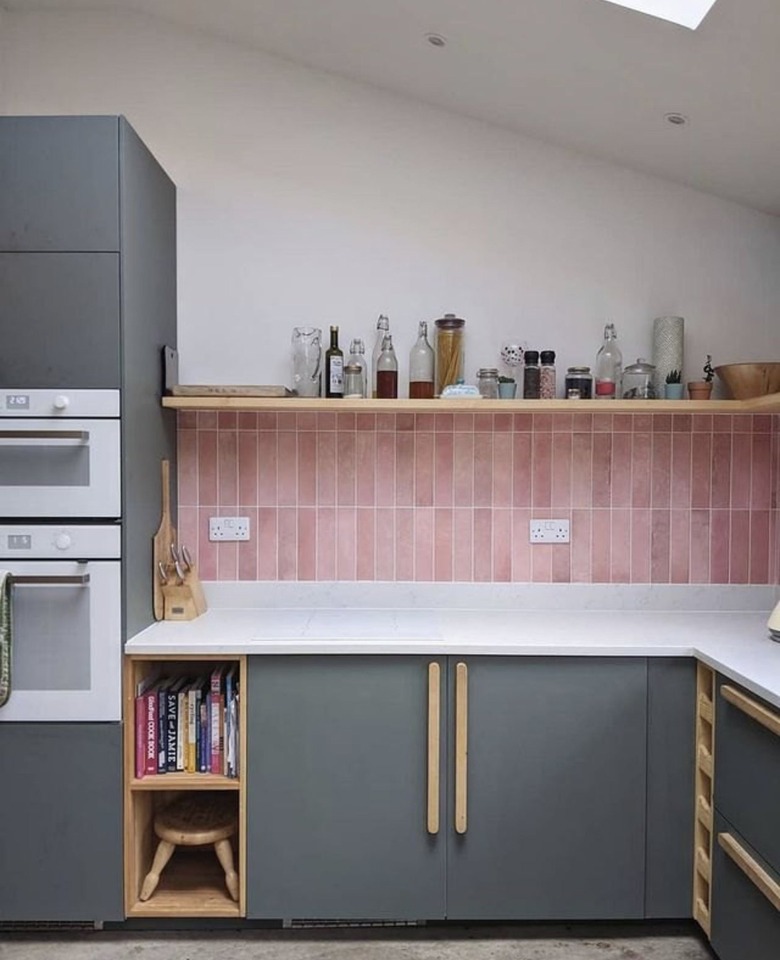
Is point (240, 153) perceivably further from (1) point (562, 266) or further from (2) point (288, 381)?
(1) point (562, 266)

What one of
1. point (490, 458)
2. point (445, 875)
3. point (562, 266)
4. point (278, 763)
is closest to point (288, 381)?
point (490, 458)

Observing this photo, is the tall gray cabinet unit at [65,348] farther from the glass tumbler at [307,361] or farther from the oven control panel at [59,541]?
the glass tumbler at [307,361]

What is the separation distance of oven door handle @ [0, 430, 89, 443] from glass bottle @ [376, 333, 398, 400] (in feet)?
3.11

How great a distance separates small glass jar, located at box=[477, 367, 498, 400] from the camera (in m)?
2.43

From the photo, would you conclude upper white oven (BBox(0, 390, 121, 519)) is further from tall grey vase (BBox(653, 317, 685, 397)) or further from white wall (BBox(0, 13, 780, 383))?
tall grey vase (BBox(653, 317, 685, 397))

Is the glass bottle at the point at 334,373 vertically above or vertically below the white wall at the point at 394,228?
below

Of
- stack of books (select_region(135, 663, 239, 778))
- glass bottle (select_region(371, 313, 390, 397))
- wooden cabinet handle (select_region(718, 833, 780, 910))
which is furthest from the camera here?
glass bottle (select_region(371, 313, 390, 397))

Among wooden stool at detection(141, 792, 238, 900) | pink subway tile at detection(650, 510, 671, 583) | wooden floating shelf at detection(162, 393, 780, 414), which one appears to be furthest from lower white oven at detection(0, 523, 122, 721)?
pink subway tile at detection(650, 510, 671, 583)

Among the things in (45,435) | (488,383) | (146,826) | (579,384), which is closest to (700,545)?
(579,384)

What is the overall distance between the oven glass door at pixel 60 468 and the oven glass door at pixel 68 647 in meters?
0.16

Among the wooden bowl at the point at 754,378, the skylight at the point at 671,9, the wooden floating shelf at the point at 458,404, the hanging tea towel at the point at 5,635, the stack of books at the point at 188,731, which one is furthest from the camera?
the wooden bowl at the point at 754,378

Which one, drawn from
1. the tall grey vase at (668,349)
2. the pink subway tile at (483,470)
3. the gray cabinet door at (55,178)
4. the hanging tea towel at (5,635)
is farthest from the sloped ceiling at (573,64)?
the hanging tea towel at (5,635)

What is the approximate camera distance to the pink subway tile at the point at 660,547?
2547mm

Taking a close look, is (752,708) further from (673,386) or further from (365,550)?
(365,550)
